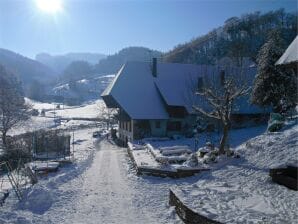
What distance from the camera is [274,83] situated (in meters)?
30.9

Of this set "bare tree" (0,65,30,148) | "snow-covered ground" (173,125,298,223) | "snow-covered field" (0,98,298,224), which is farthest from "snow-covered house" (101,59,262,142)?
"snow-covered ground" (173,125,298,223)

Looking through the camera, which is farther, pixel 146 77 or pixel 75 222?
pixel 146 77

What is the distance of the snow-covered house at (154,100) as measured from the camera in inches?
1543

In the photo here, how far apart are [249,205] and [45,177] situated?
12.4m

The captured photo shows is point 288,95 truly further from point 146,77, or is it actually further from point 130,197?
point 130,197

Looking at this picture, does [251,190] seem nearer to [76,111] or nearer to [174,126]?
[174,126]

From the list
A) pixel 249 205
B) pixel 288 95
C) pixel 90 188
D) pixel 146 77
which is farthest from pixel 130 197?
pixel 146 77

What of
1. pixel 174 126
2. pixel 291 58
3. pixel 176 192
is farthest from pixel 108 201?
pixel 174 126

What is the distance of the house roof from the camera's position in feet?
129

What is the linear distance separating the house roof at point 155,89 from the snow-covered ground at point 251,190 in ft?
68.7

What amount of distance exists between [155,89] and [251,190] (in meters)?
30.8

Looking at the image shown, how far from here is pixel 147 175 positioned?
18.6 metres

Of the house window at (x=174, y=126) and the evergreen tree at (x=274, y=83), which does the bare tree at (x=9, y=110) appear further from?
the evergreen tree at (x=274, y=83)

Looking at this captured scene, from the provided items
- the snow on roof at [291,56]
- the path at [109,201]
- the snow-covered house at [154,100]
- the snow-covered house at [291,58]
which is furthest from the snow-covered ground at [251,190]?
the snow-covered house at [154,100]
